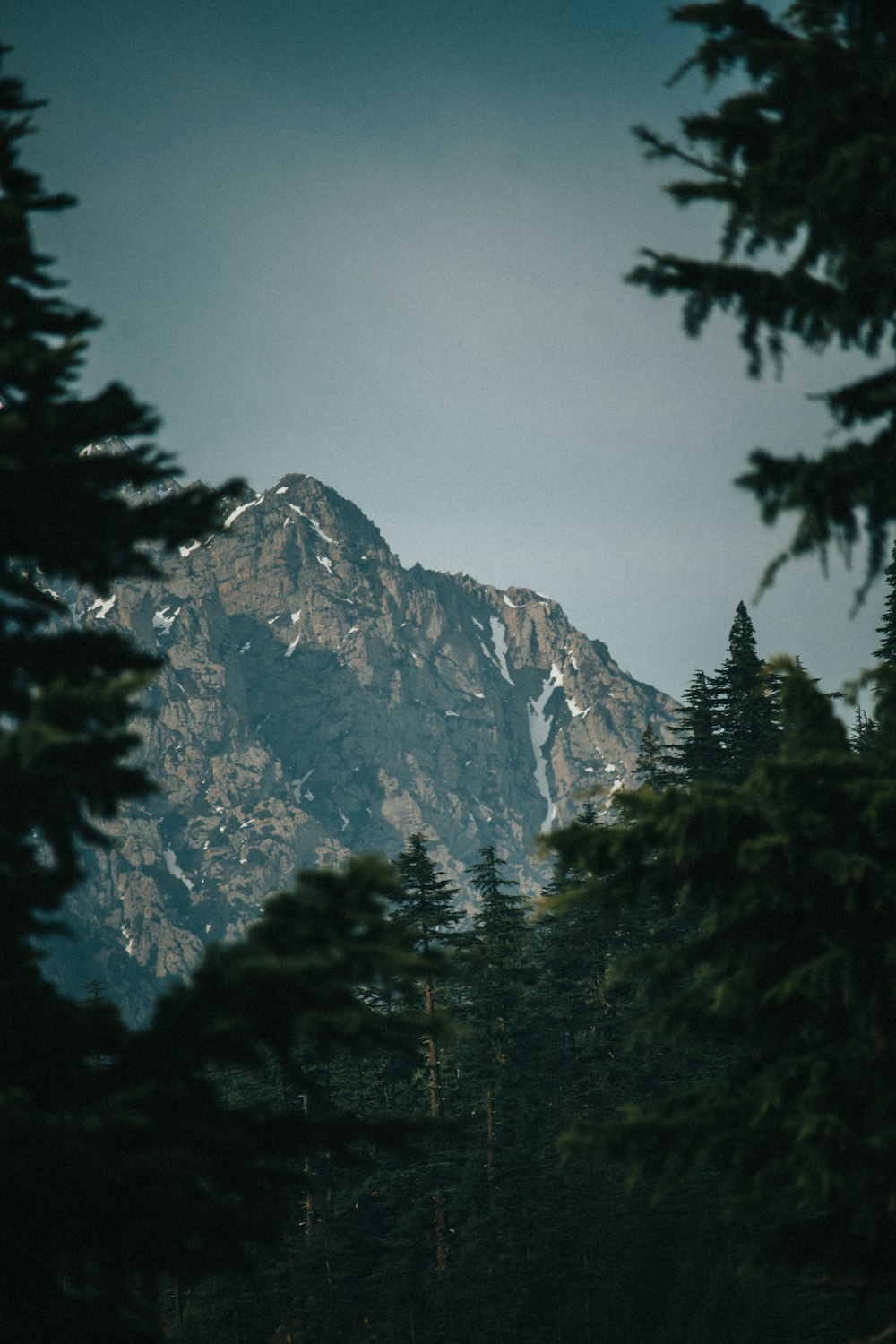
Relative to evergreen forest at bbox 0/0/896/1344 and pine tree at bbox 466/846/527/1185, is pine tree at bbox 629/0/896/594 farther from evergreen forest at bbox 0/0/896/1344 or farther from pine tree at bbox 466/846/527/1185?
pine tree at bbox 466/846/527/1185

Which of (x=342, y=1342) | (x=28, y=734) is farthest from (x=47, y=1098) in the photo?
(x=342, y=1342)

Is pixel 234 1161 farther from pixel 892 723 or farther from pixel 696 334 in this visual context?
pixel 696 334

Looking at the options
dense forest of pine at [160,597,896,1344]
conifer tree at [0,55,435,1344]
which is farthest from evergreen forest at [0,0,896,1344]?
dense forest of pine at [160,597,896,1344]

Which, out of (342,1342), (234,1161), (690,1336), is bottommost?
(342,1342)

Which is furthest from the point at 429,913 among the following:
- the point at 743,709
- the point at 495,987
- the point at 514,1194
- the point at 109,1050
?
the point at 109,1050

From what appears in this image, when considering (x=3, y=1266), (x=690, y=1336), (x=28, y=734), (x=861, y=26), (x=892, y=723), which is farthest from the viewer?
(x=690, y=1336)

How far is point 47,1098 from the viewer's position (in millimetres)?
5777

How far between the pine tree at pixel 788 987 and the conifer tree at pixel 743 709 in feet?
75.3

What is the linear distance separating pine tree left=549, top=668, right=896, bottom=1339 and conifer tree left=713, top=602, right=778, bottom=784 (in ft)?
75.3

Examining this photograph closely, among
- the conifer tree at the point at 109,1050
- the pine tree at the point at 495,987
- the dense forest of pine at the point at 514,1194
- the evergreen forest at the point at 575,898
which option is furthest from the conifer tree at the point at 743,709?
the conifer tree at the point at 109,1050

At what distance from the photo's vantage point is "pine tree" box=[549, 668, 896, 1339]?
679 cm

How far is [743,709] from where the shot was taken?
3234 centimetres

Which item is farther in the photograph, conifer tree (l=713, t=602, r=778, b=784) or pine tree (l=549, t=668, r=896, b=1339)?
conifer tree (l=713, t=602, r=778, b=784)

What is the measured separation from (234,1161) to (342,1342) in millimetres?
33535
